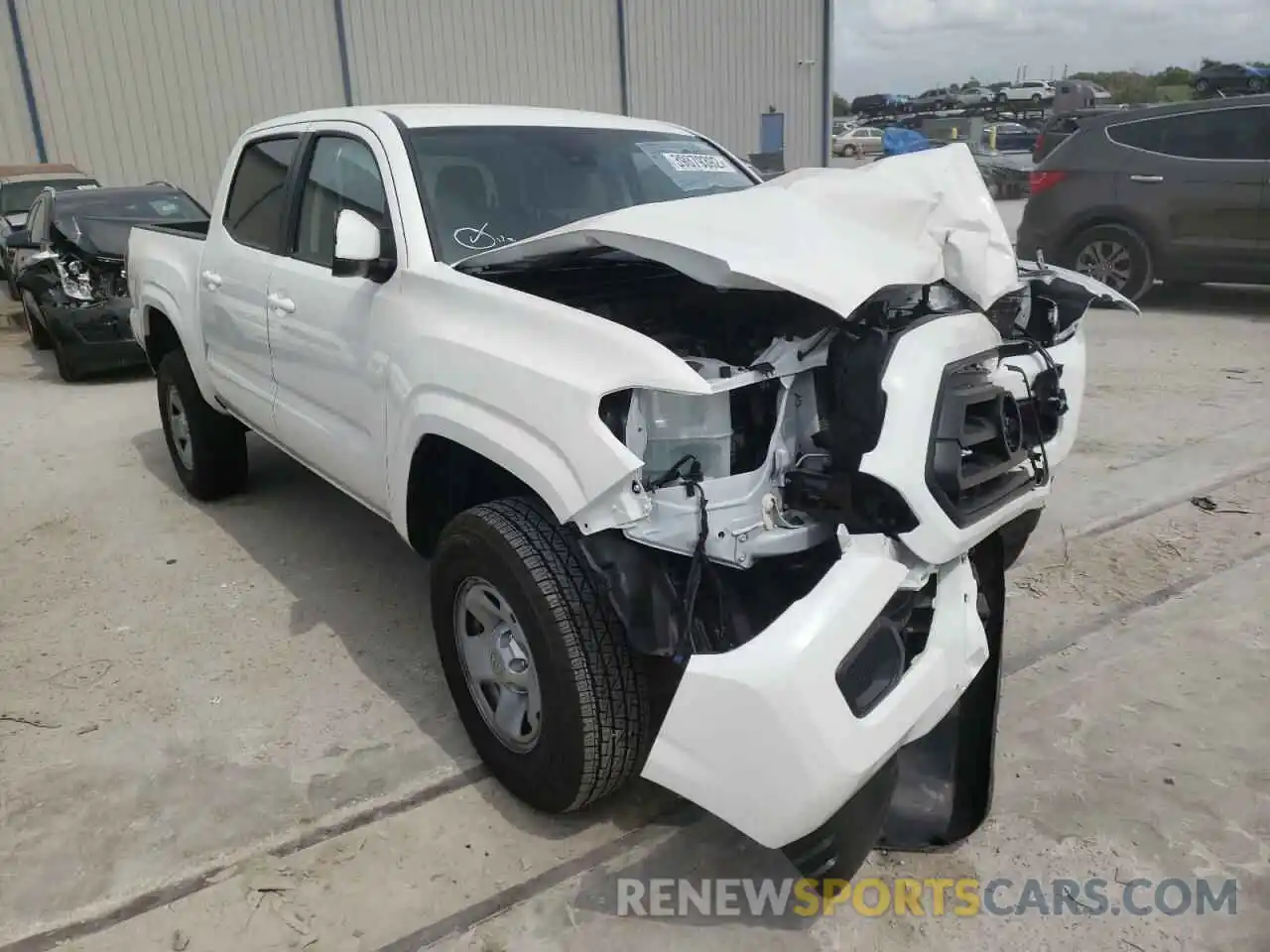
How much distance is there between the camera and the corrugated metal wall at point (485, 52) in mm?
17250

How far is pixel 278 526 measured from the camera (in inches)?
187

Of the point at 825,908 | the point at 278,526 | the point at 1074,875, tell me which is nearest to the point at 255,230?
the point at 278,526

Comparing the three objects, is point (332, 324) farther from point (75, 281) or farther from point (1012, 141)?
point (1012, 141)

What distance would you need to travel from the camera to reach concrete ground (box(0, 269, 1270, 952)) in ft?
7.65

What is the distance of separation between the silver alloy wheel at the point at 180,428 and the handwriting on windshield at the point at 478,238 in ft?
8.27

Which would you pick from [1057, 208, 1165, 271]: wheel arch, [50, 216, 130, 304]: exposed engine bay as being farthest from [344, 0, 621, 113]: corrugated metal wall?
[1057, 208, 1165, 271]: wheel arch

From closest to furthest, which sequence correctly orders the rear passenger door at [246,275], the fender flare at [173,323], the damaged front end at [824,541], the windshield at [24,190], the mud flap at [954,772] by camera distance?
1. the damaged front end at [824,541]
2. the mud flap at [954,772]
3. the rear passenger door at [246,275]
4. the fender flare at [173,323]
5. the windshield at [24,190]

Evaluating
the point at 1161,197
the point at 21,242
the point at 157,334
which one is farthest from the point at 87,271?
the point at 1161,197

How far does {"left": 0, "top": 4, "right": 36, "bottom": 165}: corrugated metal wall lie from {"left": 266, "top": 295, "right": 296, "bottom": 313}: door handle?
1441cm

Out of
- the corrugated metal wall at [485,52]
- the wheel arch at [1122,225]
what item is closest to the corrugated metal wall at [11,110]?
the corrugated metal wall at [485,52]

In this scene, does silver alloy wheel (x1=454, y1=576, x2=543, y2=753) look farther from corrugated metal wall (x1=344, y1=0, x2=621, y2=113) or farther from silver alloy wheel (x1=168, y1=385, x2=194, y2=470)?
corrugated metal wall (x1=344, y1=0, x2=621, y2=113)

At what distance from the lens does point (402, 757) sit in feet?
9.62

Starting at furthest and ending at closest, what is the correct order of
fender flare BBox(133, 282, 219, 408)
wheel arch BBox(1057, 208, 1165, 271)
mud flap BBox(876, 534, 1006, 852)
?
wheel arch BBox(1057, 208, 1165, 271), fender flare BBox(133, 282, 219, 408), mud flap BBox(876, 534, 1006, 852)

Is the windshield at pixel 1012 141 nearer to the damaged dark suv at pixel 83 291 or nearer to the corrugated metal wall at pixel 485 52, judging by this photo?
the corrugated metal wall at pixel 485 52
